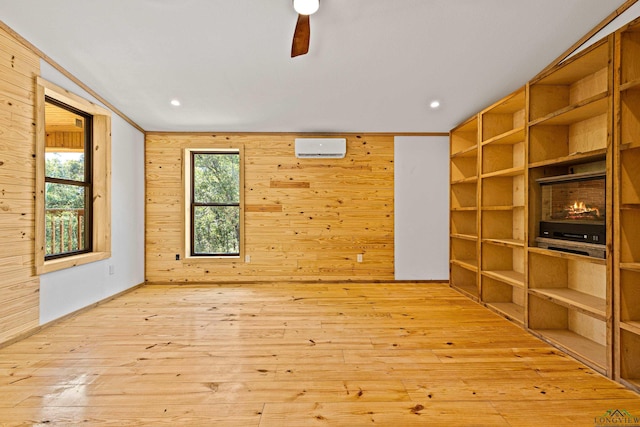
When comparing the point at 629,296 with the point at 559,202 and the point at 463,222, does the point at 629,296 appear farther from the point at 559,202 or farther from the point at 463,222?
the point at 463,222

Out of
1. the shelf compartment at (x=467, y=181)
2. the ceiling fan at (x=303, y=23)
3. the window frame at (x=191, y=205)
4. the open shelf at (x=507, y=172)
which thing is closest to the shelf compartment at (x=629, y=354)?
the open shelf at (x=507, y=172)

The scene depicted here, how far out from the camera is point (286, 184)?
4496 mm

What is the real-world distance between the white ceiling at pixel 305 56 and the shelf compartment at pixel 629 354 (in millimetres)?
2230

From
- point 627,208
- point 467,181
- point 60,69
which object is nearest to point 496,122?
point 467,181

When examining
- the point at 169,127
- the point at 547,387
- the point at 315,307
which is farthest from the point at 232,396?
the point at 169,127

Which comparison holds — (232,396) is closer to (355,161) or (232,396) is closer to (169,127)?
(355,161)

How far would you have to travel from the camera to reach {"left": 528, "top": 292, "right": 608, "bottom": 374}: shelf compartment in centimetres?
224

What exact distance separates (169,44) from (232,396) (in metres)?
2.86

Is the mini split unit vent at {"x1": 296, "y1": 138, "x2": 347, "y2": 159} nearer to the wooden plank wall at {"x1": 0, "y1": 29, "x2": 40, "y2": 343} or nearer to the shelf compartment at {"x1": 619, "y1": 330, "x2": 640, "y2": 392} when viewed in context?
the wooden plank wall at {"x1": 0, "y1": 29, "x2": 40, "y2": 343}

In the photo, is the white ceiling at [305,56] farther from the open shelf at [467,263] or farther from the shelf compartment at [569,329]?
the shelf compartment at [569,329]

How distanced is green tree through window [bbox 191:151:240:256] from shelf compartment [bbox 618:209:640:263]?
420 centimetres

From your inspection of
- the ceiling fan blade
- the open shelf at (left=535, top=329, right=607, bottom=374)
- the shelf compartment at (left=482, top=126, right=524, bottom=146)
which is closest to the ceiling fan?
the ceiling fan blade

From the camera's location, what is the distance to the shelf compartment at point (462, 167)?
4297 millimetres

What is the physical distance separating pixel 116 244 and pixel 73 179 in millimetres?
913
